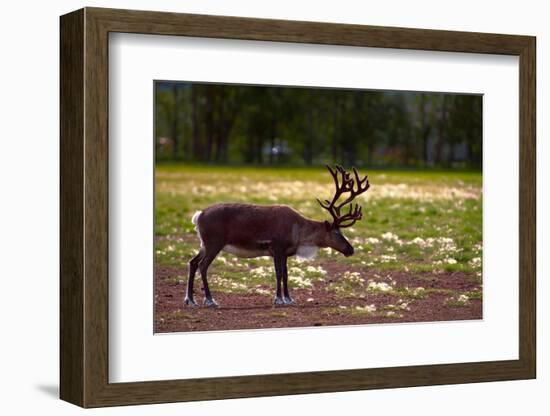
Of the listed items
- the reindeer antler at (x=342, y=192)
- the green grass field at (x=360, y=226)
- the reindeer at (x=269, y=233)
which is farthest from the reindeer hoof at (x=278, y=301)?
the reindeer antler at (x=342, y=192)

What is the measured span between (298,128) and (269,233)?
6756 mm

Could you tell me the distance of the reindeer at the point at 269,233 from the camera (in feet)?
37.9

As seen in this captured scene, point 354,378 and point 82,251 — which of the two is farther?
point 354,378

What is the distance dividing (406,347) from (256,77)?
284 cm

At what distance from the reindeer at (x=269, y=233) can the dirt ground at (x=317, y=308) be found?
0.84 ft

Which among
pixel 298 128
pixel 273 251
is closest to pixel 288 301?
pixel 273 251

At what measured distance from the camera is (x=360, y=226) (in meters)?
15.9

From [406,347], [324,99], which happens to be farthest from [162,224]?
[406,347]

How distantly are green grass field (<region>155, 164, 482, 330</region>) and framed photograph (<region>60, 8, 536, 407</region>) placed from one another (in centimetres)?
6

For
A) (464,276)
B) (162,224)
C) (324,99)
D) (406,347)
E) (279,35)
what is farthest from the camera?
(324,99)

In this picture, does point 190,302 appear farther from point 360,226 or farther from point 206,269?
point 360,226

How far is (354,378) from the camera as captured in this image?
10.6 metres

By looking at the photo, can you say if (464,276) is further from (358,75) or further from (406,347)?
(358,75)

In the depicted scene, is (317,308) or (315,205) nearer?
(317,308)
